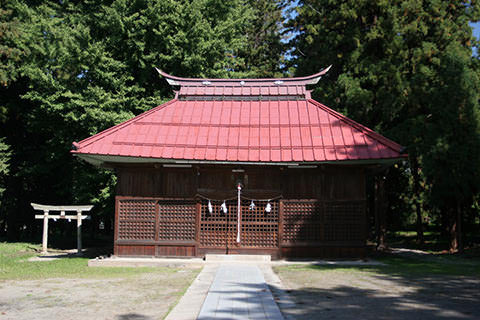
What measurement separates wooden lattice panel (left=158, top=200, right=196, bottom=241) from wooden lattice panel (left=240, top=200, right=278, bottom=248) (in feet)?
6.07

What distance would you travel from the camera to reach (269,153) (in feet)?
45.4

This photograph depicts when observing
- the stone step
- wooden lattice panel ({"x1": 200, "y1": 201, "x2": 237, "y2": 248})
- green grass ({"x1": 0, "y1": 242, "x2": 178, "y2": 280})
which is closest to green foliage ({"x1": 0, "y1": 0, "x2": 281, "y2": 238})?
green grass ({"x1": 0, "y1": 242, "x2": 178, "y2": 280})

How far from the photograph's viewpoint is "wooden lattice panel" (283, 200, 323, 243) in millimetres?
14023

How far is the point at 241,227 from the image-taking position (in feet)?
46.9

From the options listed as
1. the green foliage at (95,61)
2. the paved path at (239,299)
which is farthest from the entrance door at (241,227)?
the green foliage at (95,61)

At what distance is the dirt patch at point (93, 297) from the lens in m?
6.35

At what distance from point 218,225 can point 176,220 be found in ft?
4.93

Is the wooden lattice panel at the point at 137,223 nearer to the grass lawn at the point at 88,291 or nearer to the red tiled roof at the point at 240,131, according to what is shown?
the grass lawn at the point at 88,291

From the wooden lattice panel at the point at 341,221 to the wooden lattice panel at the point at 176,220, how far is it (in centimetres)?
477

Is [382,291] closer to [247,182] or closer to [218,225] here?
[247,182]

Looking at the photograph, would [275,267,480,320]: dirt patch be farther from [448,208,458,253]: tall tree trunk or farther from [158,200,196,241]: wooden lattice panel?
[448,208,458,253]: tall tree trunk

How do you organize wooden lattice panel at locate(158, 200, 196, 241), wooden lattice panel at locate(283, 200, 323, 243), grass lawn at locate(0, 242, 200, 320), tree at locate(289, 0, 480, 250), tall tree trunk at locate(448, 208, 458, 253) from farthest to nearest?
tall tree trunk at locate(448, 208, 458, 253), tree at locate(289, 0, 480, 250), wooden lattice panel at locate(158, 200, 196, 241), wooden lattice panel at locate(283, 200, 323, 243), grass lawn at locate(0, 242, 200, 320)

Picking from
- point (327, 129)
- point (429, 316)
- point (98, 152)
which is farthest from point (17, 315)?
point (327, 129)

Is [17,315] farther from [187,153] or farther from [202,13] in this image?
[202,13]
